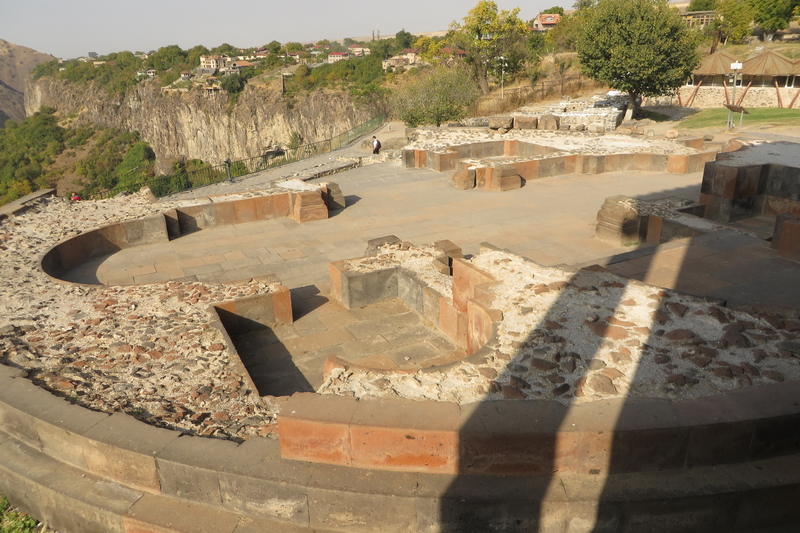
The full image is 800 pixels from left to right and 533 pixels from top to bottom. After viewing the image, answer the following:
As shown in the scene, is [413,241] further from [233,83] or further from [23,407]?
[233,83]

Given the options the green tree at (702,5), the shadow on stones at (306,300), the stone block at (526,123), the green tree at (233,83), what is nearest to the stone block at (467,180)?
the shadow on stones at (306,300)

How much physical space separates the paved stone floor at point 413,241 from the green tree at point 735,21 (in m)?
35.4

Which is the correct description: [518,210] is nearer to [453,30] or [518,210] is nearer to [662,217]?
[662,217]

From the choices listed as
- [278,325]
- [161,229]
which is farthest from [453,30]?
[278,325]

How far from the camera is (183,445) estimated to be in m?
3.68

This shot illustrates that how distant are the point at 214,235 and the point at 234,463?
23.6 ft

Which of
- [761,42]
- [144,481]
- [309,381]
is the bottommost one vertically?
[309,381]

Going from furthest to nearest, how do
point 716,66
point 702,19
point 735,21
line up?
point 702,19
point 735,21
point 716,66

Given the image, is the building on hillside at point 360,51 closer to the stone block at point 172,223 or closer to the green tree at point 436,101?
the green tree at point 436,101

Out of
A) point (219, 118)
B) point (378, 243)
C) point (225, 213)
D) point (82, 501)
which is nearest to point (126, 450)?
point (82, 501)

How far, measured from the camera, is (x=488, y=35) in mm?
37125

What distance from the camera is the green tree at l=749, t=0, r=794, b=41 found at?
38.5m

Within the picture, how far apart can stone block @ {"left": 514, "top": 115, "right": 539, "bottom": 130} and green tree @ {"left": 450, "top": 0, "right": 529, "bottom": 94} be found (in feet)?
61.1

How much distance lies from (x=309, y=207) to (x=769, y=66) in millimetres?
28312
